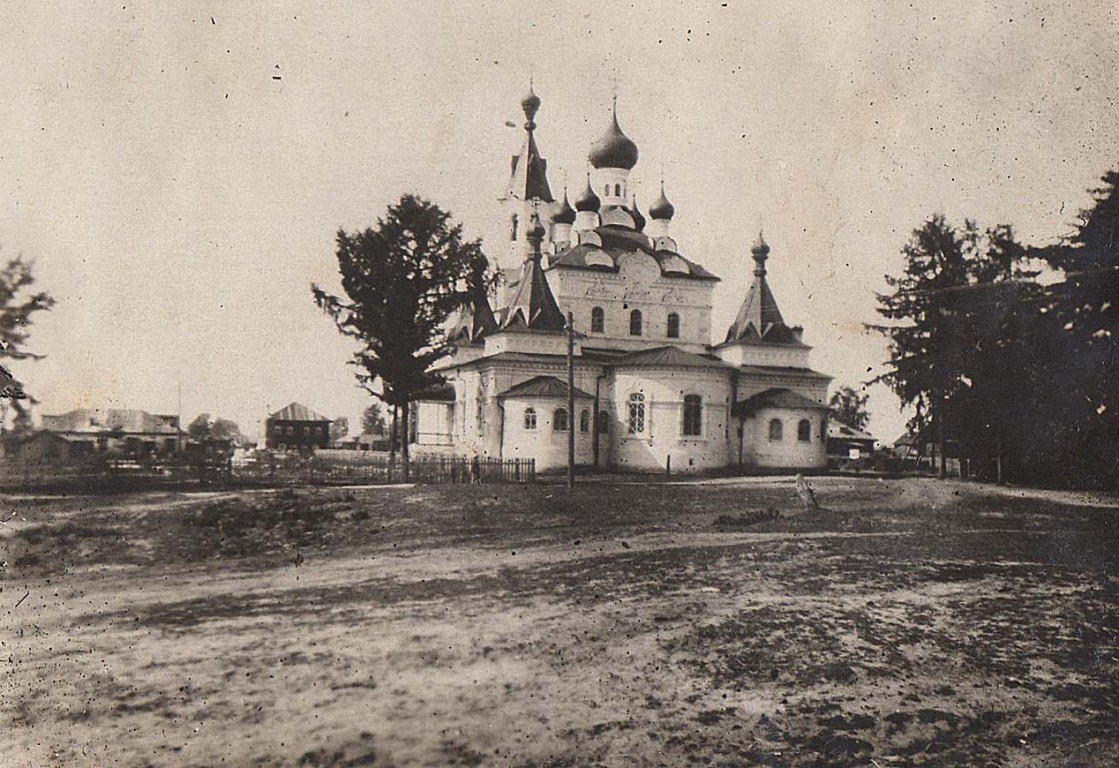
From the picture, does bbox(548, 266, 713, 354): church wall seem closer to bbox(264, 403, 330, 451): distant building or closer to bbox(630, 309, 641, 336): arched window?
bbox(630, 309, 641, 336): arched window

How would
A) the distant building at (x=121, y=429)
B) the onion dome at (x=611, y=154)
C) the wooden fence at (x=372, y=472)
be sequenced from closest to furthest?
the distant building at (x=121, y=429) < the wooden fence at (x=372, y=472) < the onion dome at (x=611, y=154)

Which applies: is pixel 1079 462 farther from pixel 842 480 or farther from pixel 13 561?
pixel 13 561

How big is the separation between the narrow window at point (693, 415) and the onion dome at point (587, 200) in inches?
440

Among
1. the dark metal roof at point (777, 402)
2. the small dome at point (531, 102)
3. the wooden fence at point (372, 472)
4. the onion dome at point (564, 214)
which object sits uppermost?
the onion dome at point (564, 214)

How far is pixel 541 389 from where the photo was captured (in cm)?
2198

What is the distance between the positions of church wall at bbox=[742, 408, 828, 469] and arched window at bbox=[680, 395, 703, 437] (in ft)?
5.93

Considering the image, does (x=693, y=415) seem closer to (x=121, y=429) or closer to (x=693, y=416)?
(x=693, y=416)

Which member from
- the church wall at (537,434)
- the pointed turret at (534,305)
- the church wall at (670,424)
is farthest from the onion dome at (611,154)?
the church wall at (537,434)

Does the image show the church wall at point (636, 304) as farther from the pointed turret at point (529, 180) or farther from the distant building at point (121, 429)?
the distant building at point (121, 429)

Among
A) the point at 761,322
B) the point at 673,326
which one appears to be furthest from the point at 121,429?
the point at 673,326

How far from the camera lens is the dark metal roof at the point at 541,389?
21.9 metres

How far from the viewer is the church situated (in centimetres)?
2259

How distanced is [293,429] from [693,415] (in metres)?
13.2

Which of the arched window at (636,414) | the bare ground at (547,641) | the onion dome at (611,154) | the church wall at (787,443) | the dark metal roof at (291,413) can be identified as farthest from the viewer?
the onion dome at (611,154)
